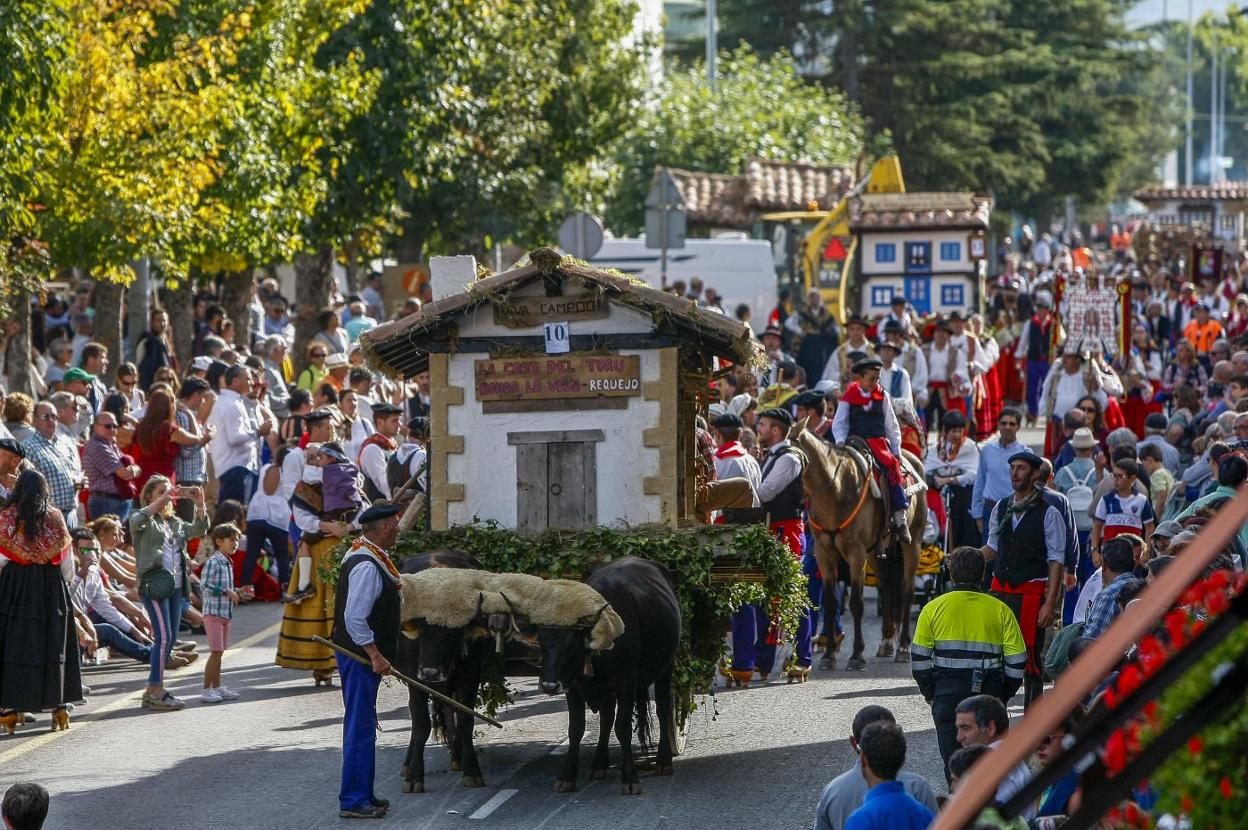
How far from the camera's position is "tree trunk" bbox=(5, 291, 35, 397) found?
21.0m

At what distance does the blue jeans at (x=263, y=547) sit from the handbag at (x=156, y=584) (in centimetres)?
385

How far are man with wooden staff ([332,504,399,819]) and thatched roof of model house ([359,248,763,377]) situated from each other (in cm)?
175

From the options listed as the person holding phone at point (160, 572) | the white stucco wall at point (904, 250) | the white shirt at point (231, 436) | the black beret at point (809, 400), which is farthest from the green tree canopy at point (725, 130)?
the person holding phone at point (160, 572)

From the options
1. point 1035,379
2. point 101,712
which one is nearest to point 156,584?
point 101,712

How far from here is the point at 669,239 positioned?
2542cm

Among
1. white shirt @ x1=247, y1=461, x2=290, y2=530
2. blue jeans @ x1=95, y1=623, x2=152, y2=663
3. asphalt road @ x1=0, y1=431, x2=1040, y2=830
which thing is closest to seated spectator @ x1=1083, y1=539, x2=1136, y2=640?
asphalt road @ x1=0, y1=431, x2=1040, y2=830

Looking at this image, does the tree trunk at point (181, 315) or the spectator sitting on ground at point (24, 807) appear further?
the tree trunk at point (181, 315)

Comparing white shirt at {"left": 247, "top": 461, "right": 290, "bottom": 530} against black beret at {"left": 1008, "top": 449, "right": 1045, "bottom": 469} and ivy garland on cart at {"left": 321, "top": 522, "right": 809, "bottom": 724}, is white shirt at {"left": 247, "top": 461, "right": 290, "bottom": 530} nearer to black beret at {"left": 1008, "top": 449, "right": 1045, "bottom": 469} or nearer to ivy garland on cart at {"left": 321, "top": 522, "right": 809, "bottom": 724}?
ivy garland on cart at {"left": 321, "top": 522, "right": 809, "bottom": 724}

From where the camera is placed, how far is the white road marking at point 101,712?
1259 cm

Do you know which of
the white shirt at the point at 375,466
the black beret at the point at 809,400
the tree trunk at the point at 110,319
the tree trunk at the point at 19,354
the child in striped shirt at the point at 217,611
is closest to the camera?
the child in striped shirt at the point at 217,611

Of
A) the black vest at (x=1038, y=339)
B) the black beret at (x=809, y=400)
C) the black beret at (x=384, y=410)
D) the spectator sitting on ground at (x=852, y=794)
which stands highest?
the black vest at (x=1038, y=339)

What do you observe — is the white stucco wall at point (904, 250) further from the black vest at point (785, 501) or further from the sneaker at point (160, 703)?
the sneaker at point (160, 703)

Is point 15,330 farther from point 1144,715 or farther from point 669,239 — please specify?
point 1144,715

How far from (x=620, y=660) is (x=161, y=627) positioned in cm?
444
